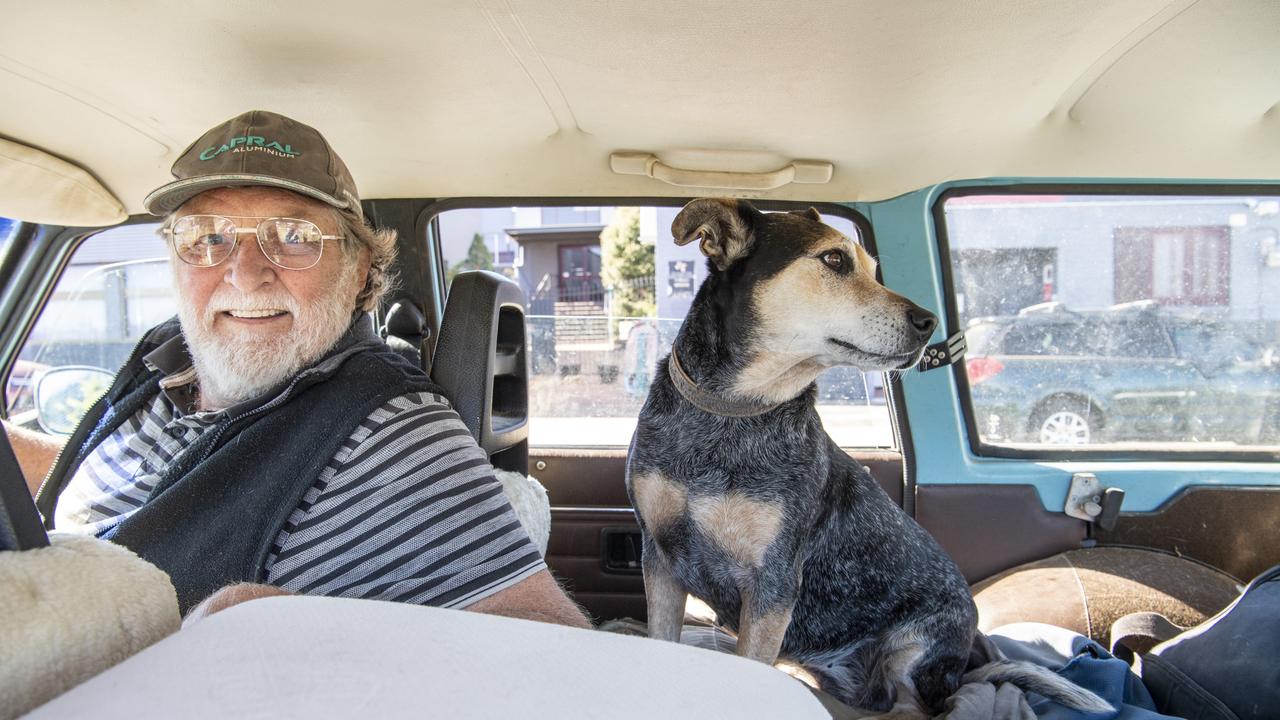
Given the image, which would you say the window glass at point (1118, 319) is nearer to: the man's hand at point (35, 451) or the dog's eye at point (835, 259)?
the dog's eye at point (835, 259)

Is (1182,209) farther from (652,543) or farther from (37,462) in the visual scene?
(37,462)

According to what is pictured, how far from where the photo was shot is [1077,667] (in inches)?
97.1

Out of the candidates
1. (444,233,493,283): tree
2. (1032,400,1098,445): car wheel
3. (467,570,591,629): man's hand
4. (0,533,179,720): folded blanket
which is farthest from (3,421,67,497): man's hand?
(1032,400,1098,445): car wheel

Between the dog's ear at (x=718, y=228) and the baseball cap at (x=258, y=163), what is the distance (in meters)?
0.94

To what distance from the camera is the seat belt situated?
69 cm

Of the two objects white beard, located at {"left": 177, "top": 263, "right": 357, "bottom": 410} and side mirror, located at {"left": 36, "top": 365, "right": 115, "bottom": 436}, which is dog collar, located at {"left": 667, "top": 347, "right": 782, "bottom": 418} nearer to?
white beard, located at {"left": 177, "top": 263, "right": 357, "bottom": 410}

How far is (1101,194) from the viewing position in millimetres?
3396

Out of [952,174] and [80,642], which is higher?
[952,174]

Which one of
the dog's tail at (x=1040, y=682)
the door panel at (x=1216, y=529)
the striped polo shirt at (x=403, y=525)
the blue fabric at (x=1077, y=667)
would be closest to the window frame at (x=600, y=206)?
the blue fabric at (x=1077, y=667)

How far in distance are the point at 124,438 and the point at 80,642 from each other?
72.4 inches

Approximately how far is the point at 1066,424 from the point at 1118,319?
51 centimetres

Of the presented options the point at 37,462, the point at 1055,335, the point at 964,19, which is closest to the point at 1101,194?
the point at 1055,335

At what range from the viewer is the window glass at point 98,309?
339cm

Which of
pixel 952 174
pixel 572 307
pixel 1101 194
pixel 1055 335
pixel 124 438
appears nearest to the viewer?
pixel 124 438
